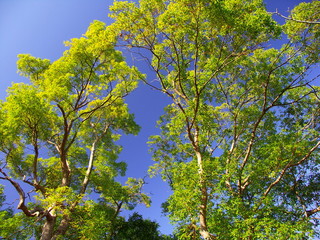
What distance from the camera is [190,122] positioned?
36.5 feet

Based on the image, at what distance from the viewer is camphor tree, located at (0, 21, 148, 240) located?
27.8 ft

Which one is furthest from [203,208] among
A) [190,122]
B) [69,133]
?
[69,133]

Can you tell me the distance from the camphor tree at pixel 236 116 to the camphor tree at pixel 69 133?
8.34ft

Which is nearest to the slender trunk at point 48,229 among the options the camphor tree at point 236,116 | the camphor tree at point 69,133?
the camphor tree at point 69,133

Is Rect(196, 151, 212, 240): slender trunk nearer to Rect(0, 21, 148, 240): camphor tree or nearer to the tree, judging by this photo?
Rect(0, 21, 148, 240): camphor tree

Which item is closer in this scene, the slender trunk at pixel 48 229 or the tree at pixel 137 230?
the slender trunk at pixel 48 229

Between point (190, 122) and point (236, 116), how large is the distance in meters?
2.26

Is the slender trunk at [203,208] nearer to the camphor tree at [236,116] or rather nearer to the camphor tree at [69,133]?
the camphor tree at [236,116]

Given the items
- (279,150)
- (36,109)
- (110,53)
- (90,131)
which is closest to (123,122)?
(90,131)

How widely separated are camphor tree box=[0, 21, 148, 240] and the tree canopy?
7cm

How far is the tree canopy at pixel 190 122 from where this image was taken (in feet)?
24.9

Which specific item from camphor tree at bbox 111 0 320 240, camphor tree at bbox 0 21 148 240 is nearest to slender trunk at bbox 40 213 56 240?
camphor tree at bbox 0 21 148 240

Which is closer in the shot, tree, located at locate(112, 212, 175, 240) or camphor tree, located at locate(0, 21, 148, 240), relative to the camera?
camphor tree, located at locate(0, 21, 148, 240)

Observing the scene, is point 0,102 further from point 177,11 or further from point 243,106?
point 243,106
